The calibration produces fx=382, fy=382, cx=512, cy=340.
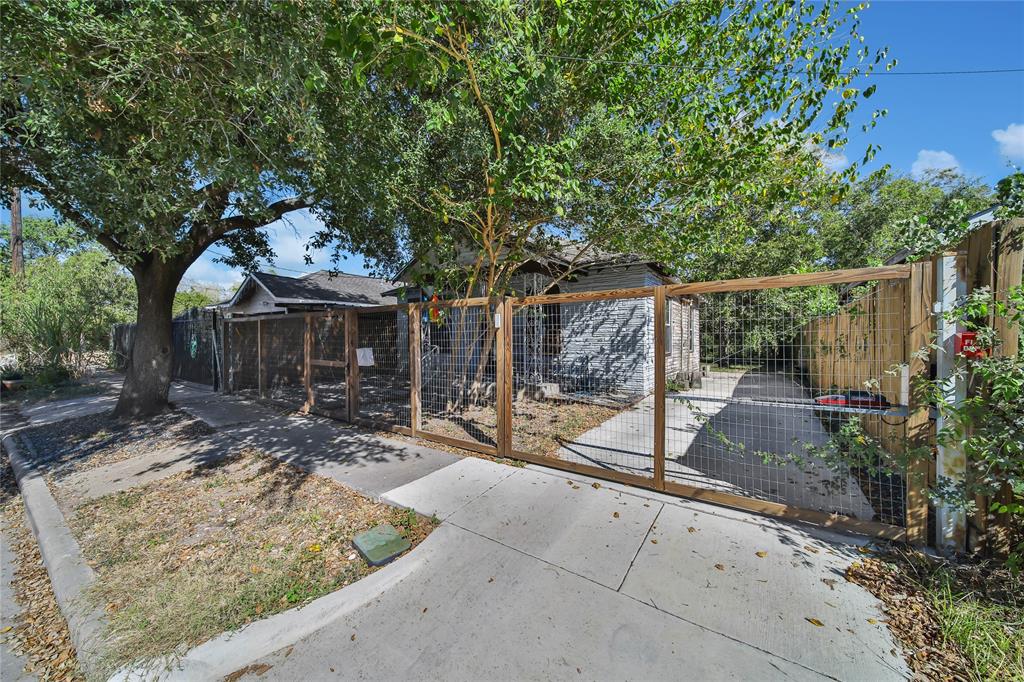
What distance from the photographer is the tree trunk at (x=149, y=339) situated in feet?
23.2

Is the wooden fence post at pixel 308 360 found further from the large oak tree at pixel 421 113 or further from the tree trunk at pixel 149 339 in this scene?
the tree trunk at pixel 149 339

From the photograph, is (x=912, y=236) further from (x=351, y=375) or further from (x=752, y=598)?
(x=351, y=375)

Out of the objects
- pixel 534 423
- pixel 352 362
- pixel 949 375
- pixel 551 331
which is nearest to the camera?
pixel 949 375

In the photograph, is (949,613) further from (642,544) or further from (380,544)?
(380,544)

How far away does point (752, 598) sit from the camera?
232 cm

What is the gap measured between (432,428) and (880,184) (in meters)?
21.3

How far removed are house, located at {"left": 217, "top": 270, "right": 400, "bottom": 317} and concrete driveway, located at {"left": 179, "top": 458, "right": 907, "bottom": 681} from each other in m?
9.87

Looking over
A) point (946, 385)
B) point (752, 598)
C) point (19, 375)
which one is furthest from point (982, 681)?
point (19, 375)

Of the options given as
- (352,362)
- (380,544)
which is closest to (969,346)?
(380,544)

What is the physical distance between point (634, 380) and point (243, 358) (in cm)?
947

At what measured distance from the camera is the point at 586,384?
8.70 metres

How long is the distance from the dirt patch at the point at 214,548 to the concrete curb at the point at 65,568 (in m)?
0.07

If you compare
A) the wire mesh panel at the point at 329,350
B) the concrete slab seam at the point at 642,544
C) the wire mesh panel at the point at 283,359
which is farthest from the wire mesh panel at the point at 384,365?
the concrete slab seam at the point at 642,544

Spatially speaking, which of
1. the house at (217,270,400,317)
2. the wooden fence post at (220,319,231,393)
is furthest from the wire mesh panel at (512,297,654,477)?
the wooden fence post at (220,319,231,393)
